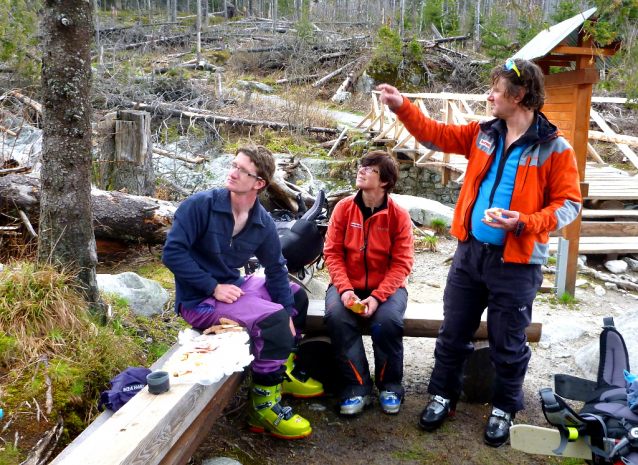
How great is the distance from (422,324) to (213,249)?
1.34 m

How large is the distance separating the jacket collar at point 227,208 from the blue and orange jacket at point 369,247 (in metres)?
0.60

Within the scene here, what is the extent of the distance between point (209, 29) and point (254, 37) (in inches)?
169

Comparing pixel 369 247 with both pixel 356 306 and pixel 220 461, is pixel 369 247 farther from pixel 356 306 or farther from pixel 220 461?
pixel 220 461

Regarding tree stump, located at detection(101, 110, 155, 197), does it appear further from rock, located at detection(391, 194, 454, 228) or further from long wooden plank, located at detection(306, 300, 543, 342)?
rock, located at detection(391, 194, 454, 228)

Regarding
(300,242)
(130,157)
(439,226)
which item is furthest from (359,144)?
(300,242)

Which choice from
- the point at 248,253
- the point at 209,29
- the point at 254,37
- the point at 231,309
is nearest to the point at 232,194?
the point at 248,253

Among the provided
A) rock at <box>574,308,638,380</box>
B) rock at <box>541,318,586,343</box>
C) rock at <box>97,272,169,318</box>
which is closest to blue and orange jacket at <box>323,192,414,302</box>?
rock at <box>97,272,169,318</box>

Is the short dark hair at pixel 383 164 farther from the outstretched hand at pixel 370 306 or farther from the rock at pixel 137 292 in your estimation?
the rock at pixel 137 292

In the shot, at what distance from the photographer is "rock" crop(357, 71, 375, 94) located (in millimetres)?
19688

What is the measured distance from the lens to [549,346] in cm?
393

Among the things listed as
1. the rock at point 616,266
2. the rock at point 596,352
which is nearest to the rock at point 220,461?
the rock at point 596,352

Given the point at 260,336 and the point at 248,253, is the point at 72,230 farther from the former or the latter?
the point at 260,336

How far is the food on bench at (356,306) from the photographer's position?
286 centimetres

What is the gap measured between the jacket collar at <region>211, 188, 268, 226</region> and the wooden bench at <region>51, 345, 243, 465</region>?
2.59 ft
